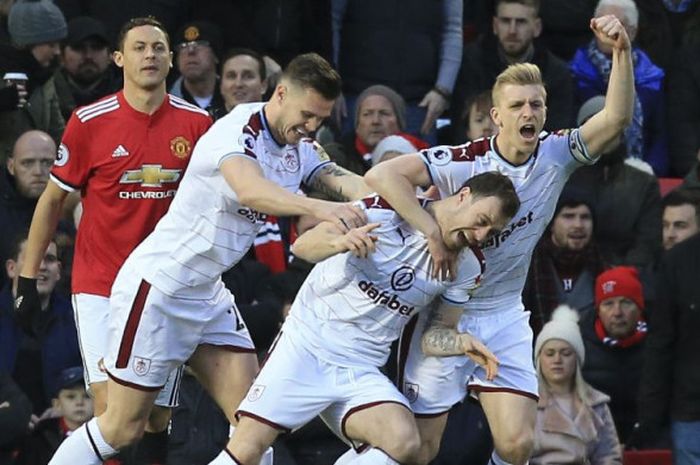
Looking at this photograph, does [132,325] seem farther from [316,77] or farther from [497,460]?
[497,460]

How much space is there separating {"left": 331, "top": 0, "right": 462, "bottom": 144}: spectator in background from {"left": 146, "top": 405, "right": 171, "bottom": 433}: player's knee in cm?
371

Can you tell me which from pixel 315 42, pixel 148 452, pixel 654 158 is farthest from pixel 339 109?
pixel 148 452

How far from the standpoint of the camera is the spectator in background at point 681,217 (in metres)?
12.2

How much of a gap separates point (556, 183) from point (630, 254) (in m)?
3.17

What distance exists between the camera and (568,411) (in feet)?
37.1

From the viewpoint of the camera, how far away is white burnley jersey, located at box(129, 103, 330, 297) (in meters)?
9.28

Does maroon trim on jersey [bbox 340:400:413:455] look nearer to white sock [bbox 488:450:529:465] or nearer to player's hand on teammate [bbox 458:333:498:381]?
player's hand on teammate [bbox 458:333:498:381]

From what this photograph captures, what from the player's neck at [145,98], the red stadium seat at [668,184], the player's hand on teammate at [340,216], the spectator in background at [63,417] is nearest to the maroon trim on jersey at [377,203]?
the player's hand on teammate at [340,216]

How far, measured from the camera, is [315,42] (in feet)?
45.7

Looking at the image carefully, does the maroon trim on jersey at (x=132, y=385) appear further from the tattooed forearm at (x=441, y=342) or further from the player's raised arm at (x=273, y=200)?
the tattooed forearm at (x=441, y=342)

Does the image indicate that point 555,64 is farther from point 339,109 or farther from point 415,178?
point 415,178

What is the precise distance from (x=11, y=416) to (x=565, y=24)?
568 centimetres

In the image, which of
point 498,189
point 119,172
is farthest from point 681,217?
point 119,172

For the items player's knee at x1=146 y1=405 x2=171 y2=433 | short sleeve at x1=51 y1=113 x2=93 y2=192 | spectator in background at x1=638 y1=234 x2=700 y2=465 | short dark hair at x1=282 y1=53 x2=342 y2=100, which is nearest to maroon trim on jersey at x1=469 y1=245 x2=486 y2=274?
short dark hair at x1=282 y1=53 x2=342 y2=100
